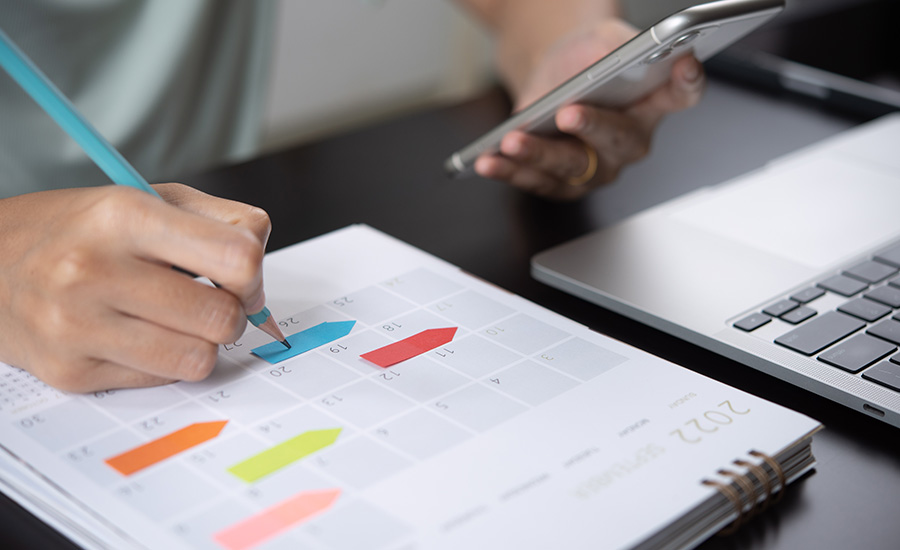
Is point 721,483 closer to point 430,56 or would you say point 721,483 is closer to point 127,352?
point 127,352

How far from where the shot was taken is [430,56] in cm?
302

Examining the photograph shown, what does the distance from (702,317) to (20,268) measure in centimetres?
41

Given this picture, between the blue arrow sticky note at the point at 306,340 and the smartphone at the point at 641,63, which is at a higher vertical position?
the smartphone at the point at 641,63

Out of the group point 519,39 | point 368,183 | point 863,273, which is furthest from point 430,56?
point 863,273

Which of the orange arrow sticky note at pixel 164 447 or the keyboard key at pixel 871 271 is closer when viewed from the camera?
the orange arrow sticky note at pixel 164 447

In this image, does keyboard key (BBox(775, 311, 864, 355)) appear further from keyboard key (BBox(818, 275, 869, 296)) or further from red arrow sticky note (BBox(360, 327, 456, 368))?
red arrow sticky note (BBox(360, 327, 456, 368))

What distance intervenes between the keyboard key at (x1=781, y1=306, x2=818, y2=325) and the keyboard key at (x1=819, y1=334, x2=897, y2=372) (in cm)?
3

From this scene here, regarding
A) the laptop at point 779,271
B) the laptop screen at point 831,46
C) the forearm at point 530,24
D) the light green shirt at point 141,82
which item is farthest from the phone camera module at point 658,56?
the light green shirt at point 141,82

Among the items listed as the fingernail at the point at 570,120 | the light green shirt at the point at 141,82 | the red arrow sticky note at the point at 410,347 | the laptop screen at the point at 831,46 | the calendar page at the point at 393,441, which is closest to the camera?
the calendar page at the point at 393,441

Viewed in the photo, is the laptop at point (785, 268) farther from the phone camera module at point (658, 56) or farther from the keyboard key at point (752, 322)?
the phone camera module at point (658, 56)

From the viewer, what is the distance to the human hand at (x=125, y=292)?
1.40ft

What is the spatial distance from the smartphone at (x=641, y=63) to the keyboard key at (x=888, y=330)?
0.75 ft

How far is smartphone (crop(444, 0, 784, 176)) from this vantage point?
1.90 feet

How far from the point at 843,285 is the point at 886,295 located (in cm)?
3
